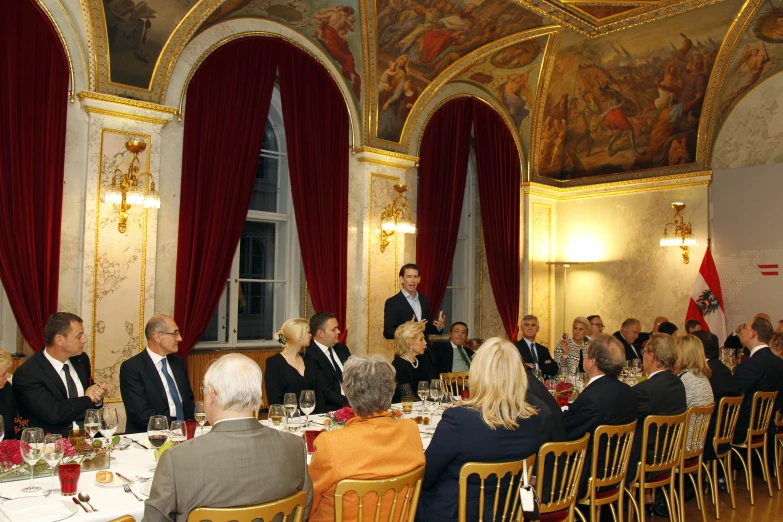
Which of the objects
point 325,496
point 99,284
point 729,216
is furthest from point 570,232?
point 325,496

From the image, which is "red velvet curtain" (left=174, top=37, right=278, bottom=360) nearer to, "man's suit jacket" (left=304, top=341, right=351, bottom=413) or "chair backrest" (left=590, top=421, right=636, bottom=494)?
"man's suit jacket" (left=304, top=341, right=351, bottom=413)

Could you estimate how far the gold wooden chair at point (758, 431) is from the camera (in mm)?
6250

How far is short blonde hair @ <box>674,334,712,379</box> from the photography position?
555cm

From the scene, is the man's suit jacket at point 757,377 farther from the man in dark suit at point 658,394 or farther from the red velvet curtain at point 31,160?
the red velvet curtain at point 31,160

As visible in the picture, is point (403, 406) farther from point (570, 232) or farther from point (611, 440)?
point (570, 232)

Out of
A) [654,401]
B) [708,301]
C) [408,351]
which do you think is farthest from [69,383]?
[708,301]

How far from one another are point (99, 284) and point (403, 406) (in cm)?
382

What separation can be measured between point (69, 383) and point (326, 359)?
2.17 m

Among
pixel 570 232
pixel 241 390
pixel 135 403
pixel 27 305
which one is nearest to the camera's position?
pixel 241 390

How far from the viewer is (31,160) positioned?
699 centimetres

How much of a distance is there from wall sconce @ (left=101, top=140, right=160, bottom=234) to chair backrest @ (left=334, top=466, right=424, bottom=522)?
16.7ft

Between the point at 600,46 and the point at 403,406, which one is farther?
the point at 600,46

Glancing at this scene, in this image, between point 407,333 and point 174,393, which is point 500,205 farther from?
point 174,393

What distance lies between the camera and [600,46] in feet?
36.5
